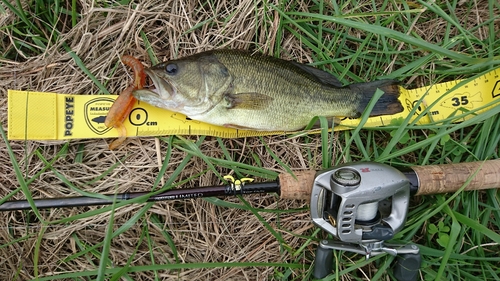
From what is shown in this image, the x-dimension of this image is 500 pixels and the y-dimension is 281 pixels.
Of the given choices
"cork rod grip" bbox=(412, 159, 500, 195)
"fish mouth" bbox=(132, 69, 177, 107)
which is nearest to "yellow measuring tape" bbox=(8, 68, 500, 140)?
"fish mouth" bbox=(132, 69, 177, 107)

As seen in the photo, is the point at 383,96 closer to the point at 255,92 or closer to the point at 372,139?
the point at 372,139

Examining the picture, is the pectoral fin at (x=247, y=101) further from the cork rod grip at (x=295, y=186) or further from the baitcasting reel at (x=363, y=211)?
the baitcasting reel at (x=363, y=211)

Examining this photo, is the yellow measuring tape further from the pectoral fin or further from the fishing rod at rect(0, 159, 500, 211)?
the fishing rod at rect(0, 159, 500, 211)

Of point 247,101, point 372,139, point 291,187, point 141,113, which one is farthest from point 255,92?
point 372,139

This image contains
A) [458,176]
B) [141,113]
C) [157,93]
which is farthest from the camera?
[141,113]

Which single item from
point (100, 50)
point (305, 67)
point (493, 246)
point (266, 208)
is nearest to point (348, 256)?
point (266, 208)

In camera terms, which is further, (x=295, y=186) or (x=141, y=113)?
(x=141, y=113)
